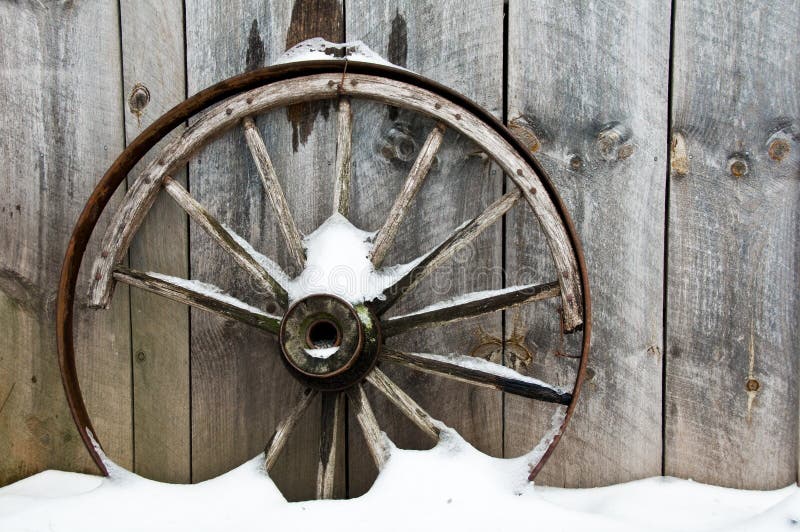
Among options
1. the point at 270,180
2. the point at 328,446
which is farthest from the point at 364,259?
the point at 328,446

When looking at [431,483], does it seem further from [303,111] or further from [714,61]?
[714,61]

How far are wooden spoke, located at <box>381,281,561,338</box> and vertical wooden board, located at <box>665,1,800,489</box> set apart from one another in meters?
0.39

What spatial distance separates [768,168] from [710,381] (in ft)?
1.62

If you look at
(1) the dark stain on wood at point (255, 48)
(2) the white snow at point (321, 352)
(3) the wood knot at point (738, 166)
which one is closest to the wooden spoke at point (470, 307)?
(2) the white snow at point (321, 352)

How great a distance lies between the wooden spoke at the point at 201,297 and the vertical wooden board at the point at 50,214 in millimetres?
212

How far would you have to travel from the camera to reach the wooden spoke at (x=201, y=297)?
1.38 metres

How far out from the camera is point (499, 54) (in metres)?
1.52

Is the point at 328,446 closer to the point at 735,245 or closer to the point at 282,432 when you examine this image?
the point at 282,432

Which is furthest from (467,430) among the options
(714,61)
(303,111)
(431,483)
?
(714,61)

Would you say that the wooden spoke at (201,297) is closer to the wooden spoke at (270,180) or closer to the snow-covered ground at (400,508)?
the wooden spoke at (270,180)

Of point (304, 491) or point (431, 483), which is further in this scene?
point (304, 491)

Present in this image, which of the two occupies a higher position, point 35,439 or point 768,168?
point 768,168

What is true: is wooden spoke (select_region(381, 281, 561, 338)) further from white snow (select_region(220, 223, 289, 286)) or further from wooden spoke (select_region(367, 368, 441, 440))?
white snow (select_region(220, 223, 289, 286))

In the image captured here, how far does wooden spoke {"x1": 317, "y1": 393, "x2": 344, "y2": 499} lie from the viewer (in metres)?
1.37
